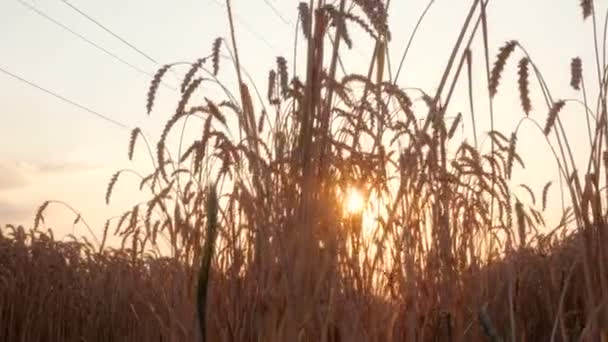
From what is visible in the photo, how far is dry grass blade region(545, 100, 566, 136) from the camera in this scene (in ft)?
5.58

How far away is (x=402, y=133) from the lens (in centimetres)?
231

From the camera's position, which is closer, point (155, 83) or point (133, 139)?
point (155, 83)

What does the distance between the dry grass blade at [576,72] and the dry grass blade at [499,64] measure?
0.20 metres

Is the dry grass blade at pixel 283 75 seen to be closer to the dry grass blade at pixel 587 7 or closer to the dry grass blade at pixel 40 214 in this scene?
the dry grass blade at pixel 587 7

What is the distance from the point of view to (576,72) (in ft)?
6.37

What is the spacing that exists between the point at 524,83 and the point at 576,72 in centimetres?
21

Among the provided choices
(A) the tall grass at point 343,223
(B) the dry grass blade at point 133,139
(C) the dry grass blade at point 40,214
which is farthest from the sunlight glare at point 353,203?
(C) the dry grass blade at point 40,214

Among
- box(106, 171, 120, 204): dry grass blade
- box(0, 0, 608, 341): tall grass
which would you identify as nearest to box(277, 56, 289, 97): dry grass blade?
box(0, 0, 608, 341): tall grass

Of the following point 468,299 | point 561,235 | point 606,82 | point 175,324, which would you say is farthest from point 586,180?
point 561,235

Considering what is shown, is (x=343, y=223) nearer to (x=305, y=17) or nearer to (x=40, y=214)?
(x=305, y=17)

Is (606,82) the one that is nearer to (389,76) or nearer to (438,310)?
(389,76)

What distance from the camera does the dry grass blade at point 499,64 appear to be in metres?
1.75

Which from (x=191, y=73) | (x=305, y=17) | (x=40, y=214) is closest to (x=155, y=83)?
(x=191, y=73)

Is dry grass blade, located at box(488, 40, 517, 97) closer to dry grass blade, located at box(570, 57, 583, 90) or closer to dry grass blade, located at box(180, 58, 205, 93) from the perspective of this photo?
dry grass blade, located at box(570, 57, 583, 90)
